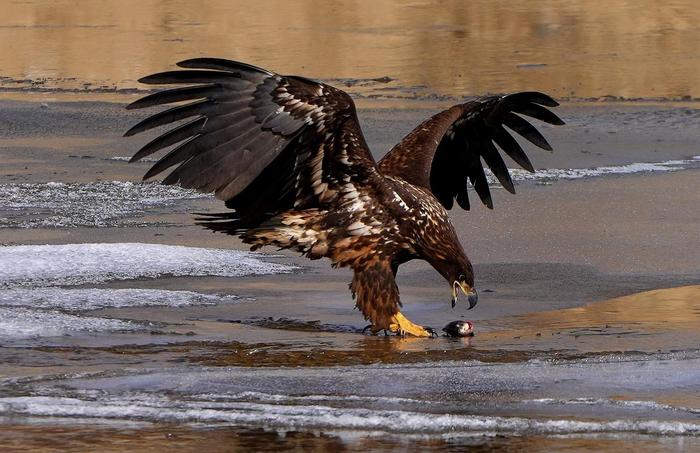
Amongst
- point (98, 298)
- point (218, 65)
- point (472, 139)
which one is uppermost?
point (218, 65)

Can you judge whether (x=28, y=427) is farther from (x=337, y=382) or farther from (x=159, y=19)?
(x=159, y=19)

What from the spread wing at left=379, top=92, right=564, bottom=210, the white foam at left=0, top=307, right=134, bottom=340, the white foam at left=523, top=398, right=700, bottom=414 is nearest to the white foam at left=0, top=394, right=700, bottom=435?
the white foam at left=523, top=398, right=700, bottom=414

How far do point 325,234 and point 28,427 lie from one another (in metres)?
2.60

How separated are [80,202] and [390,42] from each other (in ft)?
33.4

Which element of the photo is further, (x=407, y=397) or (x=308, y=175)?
(x=308, y=175)

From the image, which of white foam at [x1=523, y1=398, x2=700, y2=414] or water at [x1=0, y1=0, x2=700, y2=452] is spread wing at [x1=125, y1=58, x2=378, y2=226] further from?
white foam at [x1=523, y1=398, x2=700, y2=414]

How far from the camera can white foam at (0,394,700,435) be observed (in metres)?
5.30

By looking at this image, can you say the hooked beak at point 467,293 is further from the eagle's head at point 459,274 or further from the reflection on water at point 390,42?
the reflection on water at point 390,42

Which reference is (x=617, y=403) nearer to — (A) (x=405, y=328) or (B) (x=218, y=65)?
(A) (x=405, y=328)

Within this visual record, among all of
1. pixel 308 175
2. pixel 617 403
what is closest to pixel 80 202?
pixel 308 175

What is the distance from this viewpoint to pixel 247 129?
287 inches

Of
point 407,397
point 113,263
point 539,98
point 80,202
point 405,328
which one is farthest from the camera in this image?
point 80,202

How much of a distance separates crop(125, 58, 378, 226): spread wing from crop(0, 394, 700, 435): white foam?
6.16 feet

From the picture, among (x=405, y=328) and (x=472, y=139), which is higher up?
(x=472, y=139)
